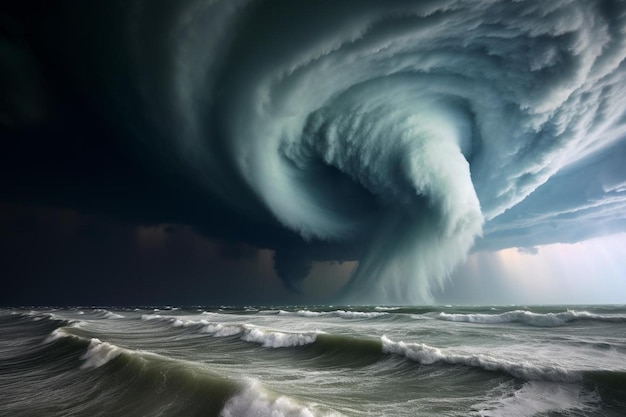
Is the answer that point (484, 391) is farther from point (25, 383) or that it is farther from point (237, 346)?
point (25, 383)

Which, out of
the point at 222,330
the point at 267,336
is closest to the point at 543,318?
the point at 267,336

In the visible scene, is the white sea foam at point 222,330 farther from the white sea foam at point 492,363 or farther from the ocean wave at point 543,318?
the ocean wave at point 543,318

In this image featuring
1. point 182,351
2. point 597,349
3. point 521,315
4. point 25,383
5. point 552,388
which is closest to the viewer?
point 552,388

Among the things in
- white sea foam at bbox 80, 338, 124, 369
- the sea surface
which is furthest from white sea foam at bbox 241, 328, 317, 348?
white sea foam at bbox 80, 338, 124, 369

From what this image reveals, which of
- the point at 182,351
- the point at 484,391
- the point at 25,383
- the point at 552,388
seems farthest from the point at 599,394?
the point at 25,383

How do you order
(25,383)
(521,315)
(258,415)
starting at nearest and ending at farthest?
(258,415), (25,383), (521,315)

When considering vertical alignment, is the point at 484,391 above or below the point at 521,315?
below

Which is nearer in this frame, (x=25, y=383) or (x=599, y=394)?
(x=599, y=394)
